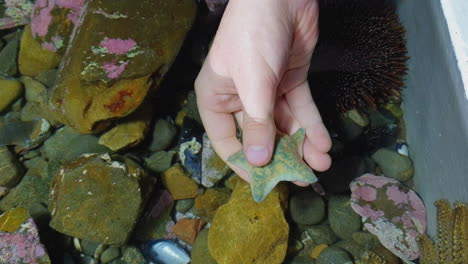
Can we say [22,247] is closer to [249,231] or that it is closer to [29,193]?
[29,193]

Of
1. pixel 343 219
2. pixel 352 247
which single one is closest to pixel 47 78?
pixel 343 219

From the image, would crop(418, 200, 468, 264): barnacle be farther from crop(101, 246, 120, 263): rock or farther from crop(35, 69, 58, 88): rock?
crop(35, 69, 58, 88): rock

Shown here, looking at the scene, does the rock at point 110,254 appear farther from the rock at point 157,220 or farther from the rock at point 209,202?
the rock at point 209,202

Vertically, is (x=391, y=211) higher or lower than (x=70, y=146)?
lower

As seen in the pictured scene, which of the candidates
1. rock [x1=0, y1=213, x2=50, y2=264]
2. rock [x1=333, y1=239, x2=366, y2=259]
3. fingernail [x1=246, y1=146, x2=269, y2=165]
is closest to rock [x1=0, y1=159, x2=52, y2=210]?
rock [x1=0, y1=213, x2=50, y2=264]

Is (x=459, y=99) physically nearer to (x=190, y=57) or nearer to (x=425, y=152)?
(x=425, y=152)

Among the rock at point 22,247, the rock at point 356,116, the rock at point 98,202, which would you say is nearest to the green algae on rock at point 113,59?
the rock at point 98,202

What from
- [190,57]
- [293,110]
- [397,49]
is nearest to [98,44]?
[190,57]

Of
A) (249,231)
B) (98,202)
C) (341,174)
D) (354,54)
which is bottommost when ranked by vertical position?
(341,174)
